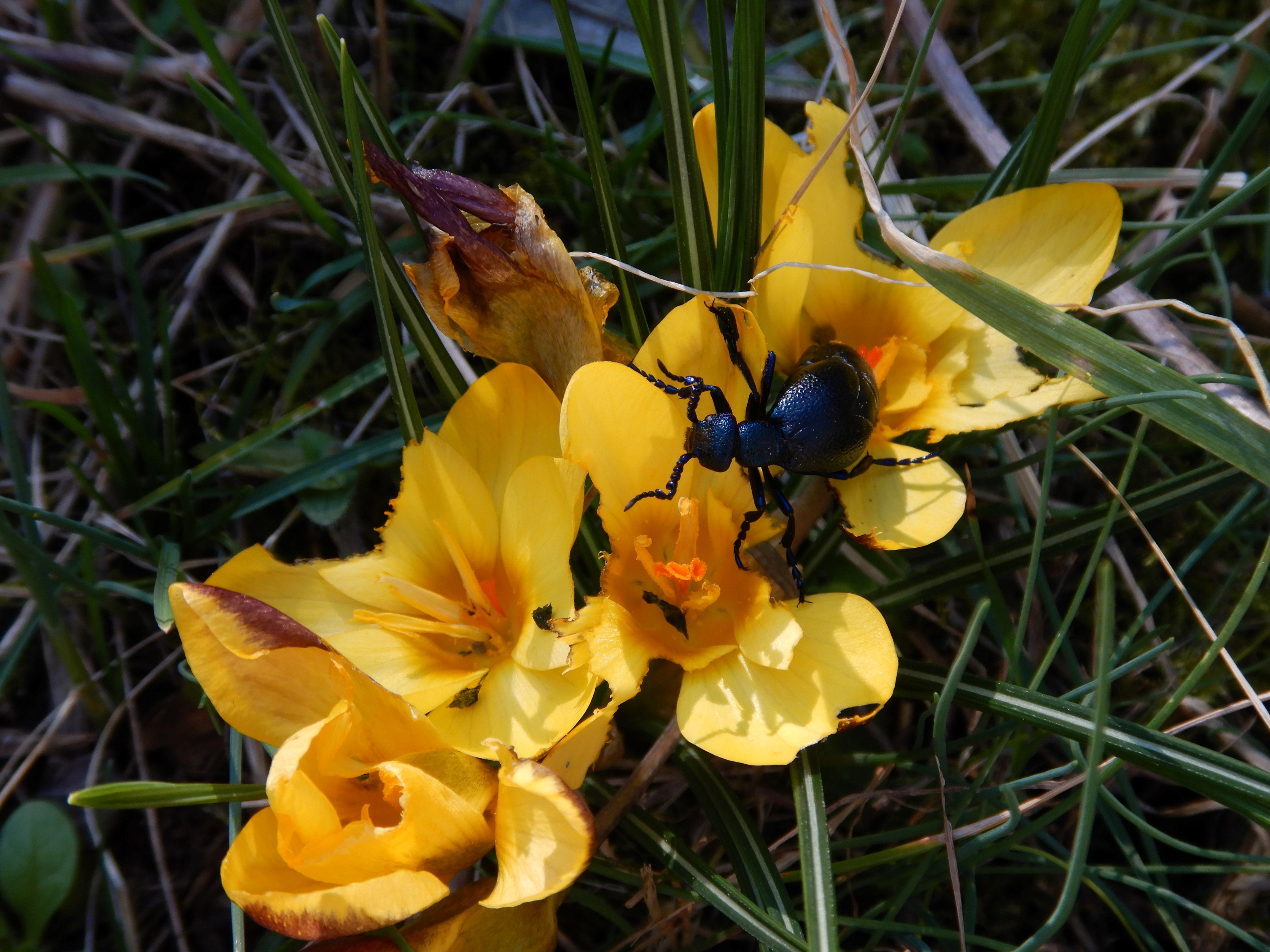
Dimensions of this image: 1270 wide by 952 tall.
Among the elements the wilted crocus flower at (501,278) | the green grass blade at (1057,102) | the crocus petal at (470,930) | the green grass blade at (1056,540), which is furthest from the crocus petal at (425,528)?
the green grass blade at (1057,102)

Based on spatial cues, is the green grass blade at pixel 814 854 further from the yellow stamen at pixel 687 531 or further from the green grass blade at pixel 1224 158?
the green grass blade at pixel 1224 158

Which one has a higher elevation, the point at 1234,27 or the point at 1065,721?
the point at 1234,27

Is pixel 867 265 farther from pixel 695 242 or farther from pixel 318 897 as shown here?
pixel 318 897

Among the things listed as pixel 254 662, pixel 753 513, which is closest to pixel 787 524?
pixel 753 513

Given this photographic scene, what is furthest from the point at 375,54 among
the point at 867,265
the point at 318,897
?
the point at 318,897

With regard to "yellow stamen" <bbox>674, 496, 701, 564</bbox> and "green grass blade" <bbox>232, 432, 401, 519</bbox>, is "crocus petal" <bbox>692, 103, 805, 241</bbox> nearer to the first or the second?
"yellow stamen" <bbox>674, 496, 701, 564</bbox>
